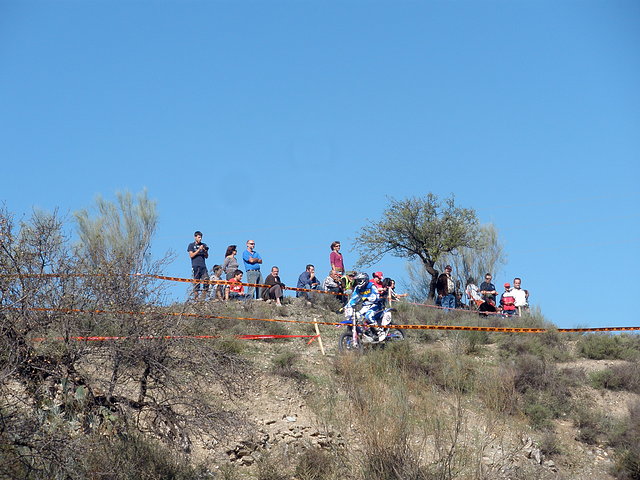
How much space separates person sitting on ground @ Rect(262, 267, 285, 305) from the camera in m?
23.8

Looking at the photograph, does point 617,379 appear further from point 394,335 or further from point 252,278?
point 252,278

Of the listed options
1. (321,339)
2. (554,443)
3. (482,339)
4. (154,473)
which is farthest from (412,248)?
(154,473)

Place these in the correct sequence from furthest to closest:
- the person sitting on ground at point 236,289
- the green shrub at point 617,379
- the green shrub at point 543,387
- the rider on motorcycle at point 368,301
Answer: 1. the person sitting on ground at point 236,289
2. the green shrub at point 617,379
3. the green shrub at point 543,387
4. the rider on motorcycle at point 368,301

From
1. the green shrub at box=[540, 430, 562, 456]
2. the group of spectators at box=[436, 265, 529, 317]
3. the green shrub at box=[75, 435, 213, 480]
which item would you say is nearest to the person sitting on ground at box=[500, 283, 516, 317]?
the group of spectators at box=[436, 265, 529, 317]

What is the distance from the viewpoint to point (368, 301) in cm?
1966

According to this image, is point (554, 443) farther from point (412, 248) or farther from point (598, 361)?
point (412, 248)

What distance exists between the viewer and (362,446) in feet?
53.9

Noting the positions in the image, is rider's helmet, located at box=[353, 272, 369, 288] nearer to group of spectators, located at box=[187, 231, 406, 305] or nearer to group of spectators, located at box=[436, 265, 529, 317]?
group of spectators, located at box=[187, 231, 406, 305]

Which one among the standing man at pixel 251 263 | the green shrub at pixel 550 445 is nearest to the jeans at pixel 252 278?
the standing man at pixel 251 263

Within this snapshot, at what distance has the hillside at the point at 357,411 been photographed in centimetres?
1500

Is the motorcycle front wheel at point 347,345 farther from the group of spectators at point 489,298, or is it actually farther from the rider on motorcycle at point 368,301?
the group of spectators at point 489,298

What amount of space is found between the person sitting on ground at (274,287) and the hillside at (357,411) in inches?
17.0

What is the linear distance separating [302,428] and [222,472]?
201cm

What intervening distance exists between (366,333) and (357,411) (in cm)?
384
